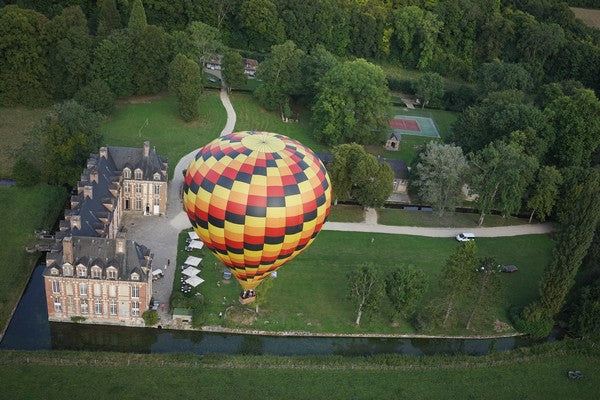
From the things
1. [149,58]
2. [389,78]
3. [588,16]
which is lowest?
[389,78]

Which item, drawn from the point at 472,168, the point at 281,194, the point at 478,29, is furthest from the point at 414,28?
the point at 281,194

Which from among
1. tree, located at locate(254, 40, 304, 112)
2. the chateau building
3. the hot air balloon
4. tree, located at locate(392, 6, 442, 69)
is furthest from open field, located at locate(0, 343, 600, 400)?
tree, located at locate(392, 6, 442, 69)

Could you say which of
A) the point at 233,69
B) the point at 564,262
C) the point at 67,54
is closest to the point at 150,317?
the point at 564,262

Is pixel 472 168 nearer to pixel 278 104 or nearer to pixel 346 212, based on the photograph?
pixel 346 212

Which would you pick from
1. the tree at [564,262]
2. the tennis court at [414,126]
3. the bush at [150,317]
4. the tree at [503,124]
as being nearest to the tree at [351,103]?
the tennis court at [414,126]

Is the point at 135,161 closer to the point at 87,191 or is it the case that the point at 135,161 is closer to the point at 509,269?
the point at 87,191
